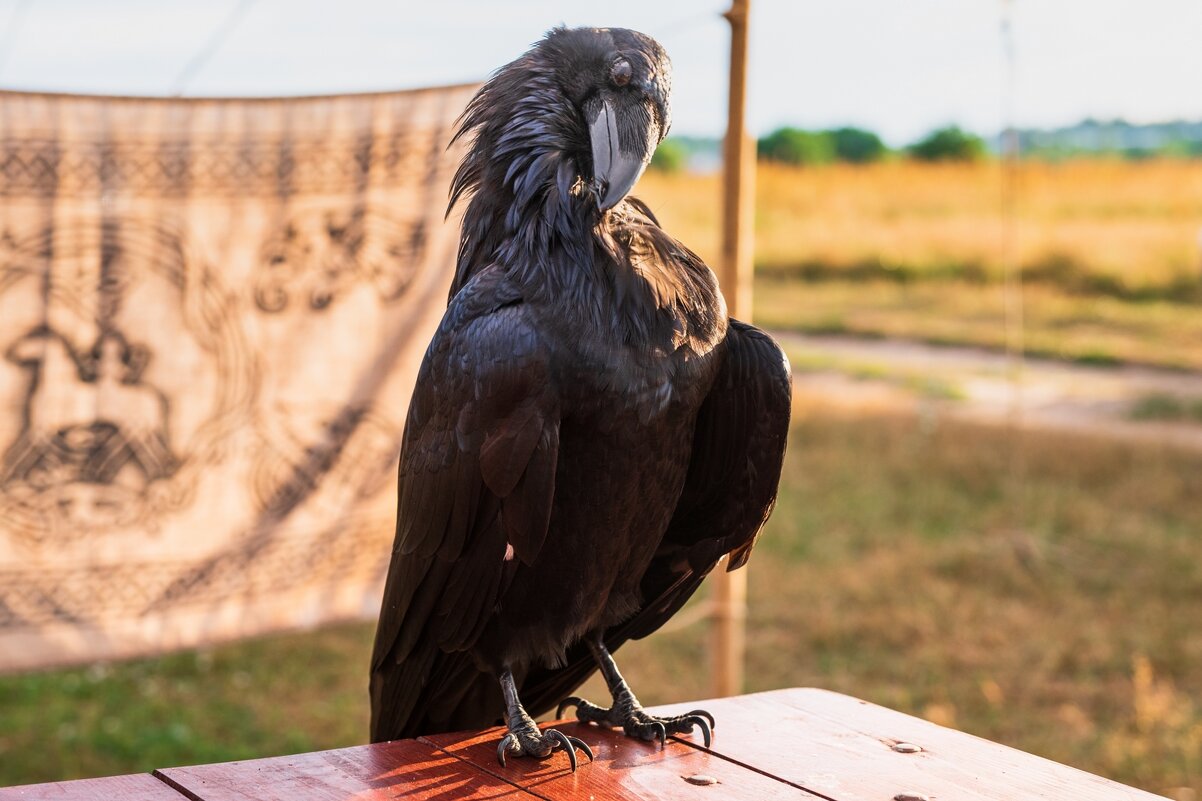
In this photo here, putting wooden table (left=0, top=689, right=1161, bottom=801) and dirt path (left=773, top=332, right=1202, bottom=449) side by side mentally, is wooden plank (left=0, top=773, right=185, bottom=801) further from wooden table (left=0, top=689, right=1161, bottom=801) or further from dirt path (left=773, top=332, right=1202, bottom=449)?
dirt path (left=773, top=332, right=1202, bottom=449)

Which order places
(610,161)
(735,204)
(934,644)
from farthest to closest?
1. (934,644)
2. (735,204)
3. (610,161)

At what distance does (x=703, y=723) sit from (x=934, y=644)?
298 cm

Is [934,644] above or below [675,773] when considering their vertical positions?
below

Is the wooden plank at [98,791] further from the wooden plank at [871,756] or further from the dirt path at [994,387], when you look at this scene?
the dirt path at [994,387]

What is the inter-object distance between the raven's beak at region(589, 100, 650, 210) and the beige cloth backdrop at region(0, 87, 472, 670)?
1.52m

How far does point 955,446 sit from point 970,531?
1.07 m

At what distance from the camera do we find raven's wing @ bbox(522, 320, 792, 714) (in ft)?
6.49

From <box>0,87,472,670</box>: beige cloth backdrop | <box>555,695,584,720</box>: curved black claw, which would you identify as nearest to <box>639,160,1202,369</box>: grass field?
<box>0,87,472,670</box>: beige cloth backdrop

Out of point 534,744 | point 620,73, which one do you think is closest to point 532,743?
point 534,744

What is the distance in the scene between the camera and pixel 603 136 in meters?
1.81

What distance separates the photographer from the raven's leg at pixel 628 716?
204 cm

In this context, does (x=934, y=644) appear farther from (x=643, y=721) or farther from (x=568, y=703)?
(x=643, y=721)

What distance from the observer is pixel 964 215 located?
10.4 meters

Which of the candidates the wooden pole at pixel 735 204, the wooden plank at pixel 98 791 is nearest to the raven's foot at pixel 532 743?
the wooden plank at pixel 98 791
